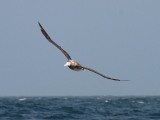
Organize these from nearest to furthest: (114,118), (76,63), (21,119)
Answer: (76,63), (21,119), (114,118)

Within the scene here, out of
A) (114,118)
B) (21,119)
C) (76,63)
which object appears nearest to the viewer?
(76,63)

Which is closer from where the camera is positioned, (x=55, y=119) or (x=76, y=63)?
(x=76, y=63)

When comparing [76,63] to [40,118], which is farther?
[40,118]

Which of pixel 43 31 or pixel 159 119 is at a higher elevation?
pixel 43 31

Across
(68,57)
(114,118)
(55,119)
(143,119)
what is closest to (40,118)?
(55,119)

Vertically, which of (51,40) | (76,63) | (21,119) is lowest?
(21,119)

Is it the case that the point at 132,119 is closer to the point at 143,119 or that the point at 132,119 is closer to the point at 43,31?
the point at 143,119

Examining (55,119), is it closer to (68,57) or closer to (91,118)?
(91,118)

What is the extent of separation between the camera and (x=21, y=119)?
34562 millimetres

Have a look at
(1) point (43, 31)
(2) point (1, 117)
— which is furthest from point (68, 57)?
(2) point (1, 117)

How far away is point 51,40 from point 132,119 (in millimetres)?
20899

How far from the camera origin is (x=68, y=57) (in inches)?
719

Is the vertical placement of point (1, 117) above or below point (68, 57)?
below

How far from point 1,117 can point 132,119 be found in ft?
46.7
